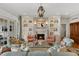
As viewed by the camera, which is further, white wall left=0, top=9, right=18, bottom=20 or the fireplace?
the fireplace


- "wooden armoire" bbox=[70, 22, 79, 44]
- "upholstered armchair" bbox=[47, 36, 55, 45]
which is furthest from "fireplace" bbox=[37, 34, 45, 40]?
"wooden armoire" bbox=[70, 22, 79, 44]

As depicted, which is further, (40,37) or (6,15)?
(40,37)

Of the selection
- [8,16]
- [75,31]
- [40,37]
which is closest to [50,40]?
[40,37]

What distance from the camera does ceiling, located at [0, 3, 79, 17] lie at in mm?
3186

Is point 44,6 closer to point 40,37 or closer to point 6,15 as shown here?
point 40,37

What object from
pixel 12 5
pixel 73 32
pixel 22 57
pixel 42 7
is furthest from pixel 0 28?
pixel 73 32

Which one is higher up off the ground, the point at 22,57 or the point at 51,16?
the point at 51,16

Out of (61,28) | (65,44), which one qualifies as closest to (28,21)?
(61,28)

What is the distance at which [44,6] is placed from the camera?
3.23 metres

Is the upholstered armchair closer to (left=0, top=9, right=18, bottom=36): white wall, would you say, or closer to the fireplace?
the fireplace

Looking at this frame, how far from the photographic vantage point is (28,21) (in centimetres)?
330

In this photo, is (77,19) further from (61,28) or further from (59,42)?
(59,42)

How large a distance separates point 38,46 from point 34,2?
Result: 38.4 inches

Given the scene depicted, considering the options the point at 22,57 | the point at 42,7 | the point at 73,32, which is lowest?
the point at 22,57
